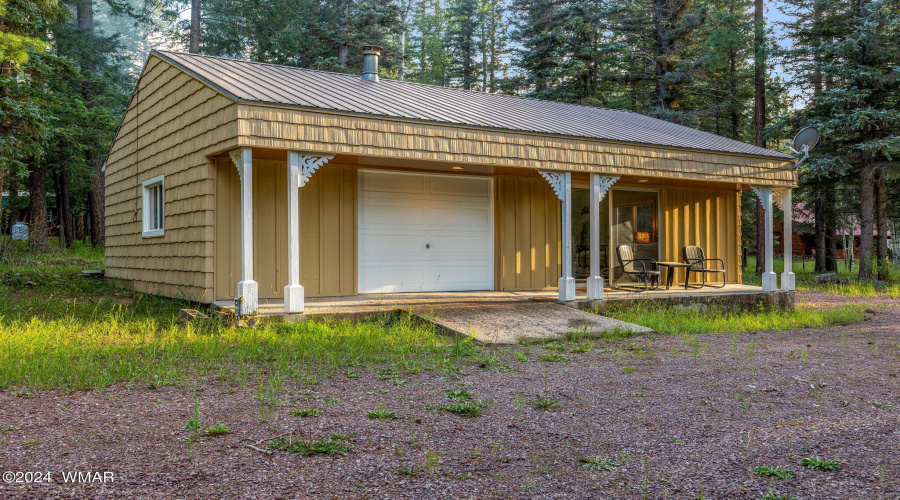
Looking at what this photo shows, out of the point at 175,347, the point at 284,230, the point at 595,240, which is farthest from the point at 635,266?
the point at 175,347

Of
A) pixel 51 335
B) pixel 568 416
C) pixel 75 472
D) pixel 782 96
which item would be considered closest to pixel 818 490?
pixel 568 416

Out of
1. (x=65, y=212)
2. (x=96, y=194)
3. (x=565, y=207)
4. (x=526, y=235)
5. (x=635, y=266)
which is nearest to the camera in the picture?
(x=565, y=207)

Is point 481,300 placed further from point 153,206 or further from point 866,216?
point 866,216

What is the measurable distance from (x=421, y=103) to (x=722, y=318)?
5187mm

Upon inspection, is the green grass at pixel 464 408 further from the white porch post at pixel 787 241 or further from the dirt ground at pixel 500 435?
the white porch post at pixel 787 241

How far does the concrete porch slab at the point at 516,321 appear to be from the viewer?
6871 mm

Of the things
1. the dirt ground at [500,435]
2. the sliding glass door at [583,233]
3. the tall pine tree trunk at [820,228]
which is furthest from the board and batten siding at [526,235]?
the tall pine tree trunk at [820,228]

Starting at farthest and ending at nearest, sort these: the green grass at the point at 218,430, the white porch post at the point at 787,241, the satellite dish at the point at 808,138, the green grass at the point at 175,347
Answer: the satellite dish at the point at 808,138
the white porch post at the point at 787,241
the green grass at the point at 175,347
the green grass at the point at 218,430

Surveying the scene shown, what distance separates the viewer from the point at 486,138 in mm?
8148

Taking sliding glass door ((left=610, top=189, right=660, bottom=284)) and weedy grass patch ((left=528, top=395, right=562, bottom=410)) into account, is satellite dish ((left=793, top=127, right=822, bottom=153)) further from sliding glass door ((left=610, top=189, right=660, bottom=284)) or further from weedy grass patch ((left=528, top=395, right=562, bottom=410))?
weedy grass patch ((left=528, top=395, right=562, bottom=410))

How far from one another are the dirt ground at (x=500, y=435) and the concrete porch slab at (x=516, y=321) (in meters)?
1.53

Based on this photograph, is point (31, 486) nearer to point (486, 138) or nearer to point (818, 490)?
point (818, 490)

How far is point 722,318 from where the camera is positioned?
893 cm

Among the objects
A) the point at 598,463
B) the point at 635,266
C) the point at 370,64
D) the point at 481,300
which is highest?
the point at 370,64
